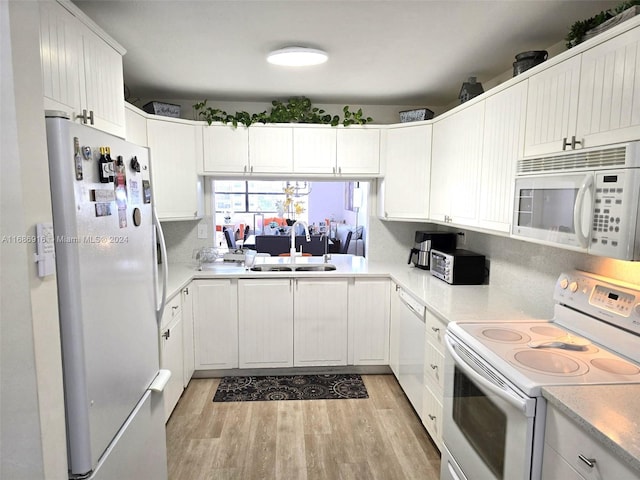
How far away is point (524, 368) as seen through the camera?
1509 millimetres

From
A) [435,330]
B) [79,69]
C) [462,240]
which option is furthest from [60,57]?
[462,240]

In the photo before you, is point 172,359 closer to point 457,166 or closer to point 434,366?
point 434,366

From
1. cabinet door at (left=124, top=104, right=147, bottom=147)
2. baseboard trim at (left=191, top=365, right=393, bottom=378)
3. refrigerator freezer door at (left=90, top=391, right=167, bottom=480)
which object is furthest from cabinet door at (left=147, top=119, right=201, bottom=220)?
refrigerator freezer door at (left=90, top=391, right=167, bottom=480)

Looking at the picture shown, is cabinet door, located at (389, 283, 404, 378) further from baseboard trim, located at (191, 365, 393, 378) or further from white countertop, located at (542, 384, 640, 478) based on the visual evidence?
white countertop, located at (542, 384, 640, 478)

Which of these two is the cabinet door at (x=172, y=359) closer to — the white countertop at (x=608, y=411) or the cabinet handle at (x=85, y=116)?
the cabinet handle at (x=85, y=116)

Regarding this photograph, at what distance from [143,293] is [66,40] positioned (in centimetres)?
108

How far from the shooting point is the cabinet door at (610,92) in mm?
1397

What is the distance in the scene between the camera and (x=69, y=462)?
51.5 inches

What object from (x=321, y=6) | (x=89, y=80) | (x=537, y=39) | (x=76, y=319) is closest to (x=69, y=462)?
(x=76, y=319)

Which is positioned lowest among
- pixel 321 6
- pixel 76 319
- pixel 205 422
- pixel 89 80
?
pixel 205 422

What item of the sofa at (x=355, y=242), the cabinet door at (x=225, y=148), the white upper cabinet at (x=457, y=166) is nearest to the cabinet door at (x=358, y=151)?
the white upper cabinet at (x=457, y=166)

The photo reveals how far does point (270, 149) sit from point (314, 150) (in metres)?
0.39

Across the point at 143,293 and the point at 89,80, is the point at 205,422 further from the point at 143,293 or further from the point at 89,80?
the point at 89,80

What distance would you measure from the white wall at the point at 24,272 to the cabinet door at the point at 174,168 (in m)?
2.05
